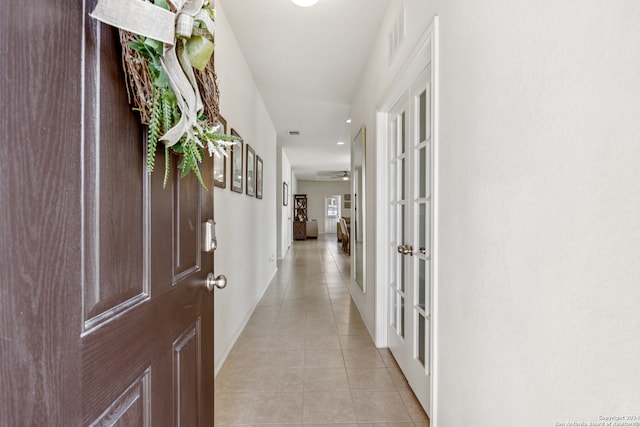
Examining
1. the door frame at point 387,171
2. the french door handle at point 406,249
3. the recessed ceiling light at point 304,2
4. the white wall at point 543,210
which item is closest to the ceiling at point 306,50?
the recessed ceiling light at point 304,2

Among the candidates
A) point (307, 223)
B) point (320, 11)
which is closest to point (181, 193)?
point (320, 11)

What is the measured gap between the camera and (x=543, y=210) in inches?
30.6

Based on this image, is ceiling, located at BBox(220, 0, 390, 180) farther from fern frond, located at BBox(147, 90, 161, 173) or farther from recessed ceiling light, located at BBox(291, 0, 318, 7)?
fern frond, located at BBox(147, 90, 161, 173)

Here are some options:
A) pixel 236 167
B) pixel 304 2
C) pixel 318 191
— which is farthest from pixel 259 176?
pixel 318 191

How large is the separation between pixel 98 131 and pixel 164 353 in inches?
23.5

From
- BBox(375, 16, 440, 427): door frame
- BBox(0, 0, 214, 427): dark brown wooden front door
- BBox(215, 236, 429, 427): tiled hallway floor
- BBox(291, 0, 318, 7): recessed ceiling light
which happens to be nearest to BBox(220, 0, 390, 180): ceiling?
BBox(291, 0, 318, 7): recessed ceiling light

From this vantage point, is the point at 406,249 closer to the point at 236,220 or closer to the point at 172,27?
the point at 236,220

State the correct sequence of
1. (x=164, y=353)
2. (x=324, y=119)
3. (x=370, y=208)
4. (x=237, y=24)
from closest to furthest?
(x=164, y=353), (x=237, y=24), (x=370, y=208), (x=324, y=119)

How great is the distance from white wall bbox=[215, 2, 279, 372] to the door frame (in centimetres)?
121

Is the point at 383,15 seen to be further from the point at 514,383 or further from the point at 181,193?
the point at 514,383

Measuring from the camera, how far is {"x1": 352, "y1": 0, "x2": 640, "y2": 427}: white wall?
1.94ft

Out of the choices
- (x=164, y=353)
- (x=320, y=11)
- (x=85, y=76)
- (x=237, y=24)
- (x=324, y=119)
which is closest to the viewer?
(x=85, y=76)

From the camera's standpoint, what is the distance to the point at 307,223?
12570 millimetres

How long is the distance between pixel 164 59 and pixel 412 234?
1.72 metres
